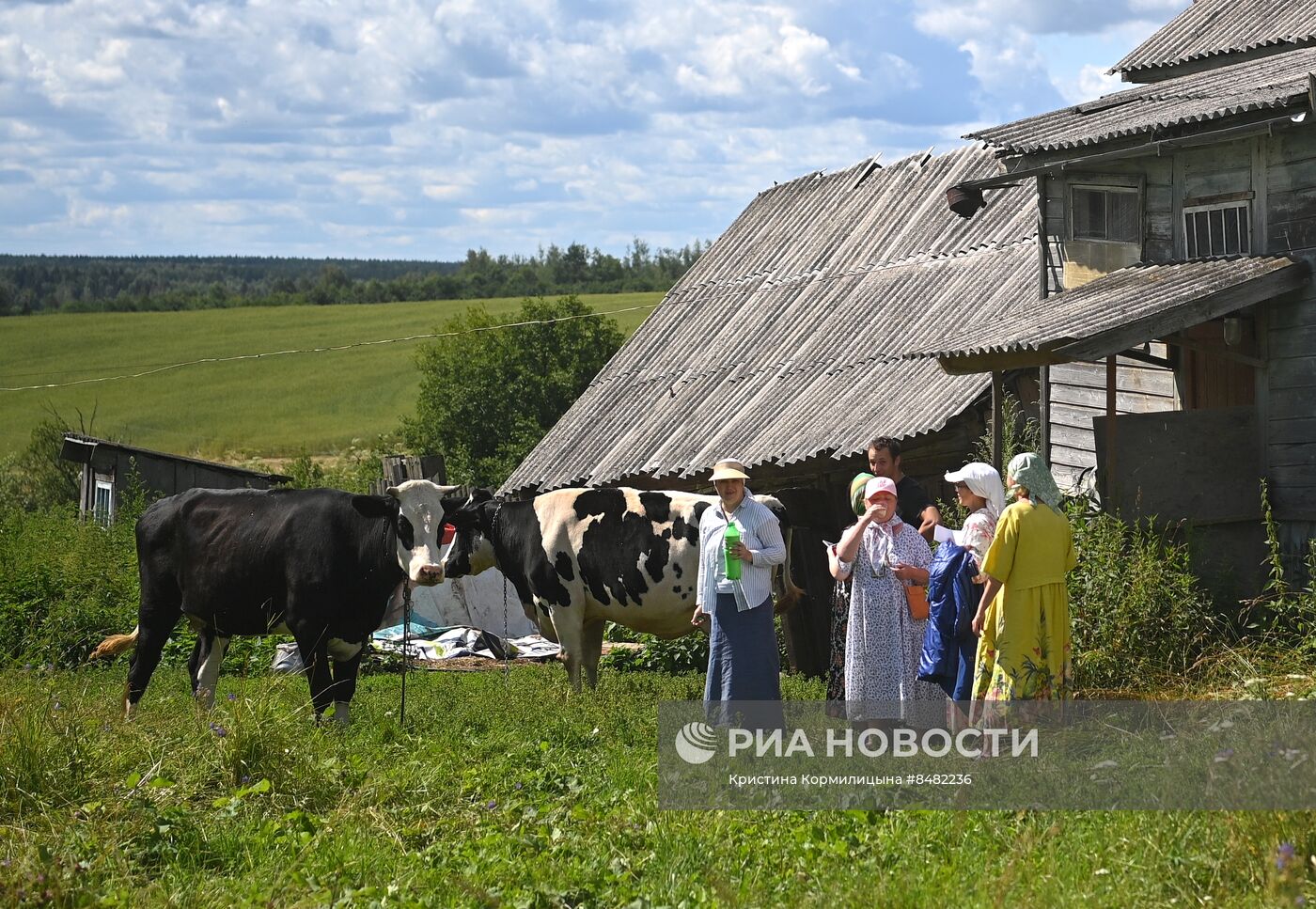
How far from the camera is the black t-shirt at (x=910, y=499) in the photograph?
28.0 feet

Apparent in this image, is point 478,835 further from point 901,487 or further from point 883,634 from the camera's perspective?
point 901,487

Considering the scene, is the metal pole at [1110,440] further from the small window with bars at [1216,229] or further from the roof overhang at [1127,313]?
the small window with bars at [1216,229]

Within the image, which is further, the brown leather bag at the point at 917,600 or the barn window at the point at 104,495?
the barn window at the point at 104,495

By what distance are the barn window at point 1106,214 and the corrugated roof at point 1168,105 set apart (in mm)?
599

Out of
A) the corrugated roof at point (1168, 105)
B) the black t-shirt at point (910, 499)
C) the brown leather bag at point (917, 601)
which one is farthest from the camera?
the corrugated roof at point (1168, 105)

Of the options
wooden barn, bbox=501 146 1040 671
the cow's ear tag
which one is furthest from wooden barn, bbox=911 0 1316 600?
the cow's ear tag

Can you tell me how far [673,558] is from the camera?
35.2 ft

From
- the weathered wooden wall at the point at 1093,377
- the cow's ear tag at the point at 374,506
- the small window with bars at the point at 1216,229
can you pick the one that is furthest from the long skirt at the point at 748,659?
the small window with bars at the point at 1216,229

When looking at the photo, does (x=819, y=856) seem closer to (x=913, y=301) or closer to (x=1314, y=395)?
(x=1314, y=395)

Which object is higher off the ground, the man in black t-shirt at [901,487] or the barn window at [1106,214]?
the barn window at [1106,214]

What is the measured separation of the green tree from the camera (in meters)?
42.3

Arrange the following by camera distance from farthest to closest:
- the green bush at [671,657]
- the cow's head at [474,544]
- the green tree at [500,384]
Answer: the green tree at [500,384], the green bush at [671,657], the cow's head at [474,544]

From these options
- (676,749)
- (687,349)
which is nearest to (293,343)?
(687,349)

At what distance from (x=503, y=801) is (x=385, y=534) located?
11.2 feet
